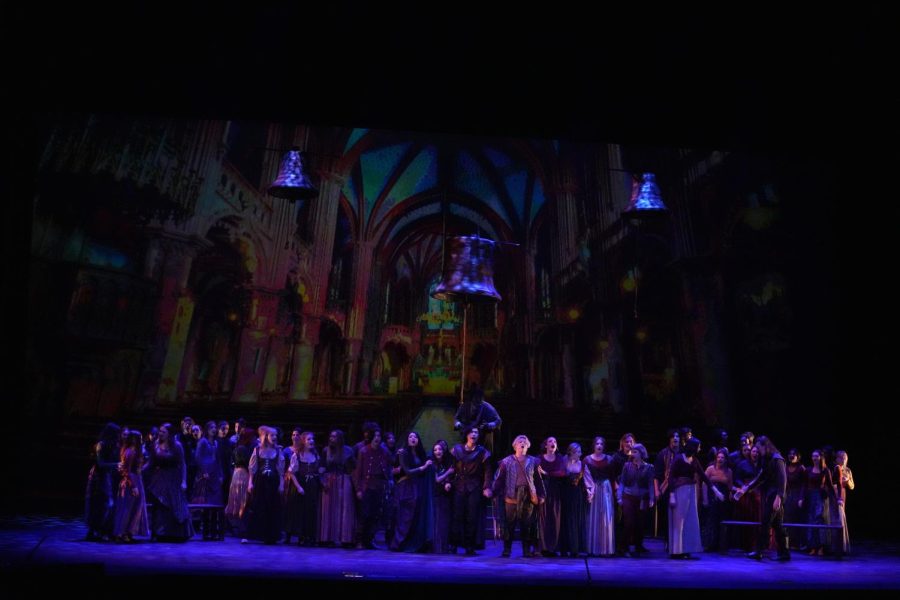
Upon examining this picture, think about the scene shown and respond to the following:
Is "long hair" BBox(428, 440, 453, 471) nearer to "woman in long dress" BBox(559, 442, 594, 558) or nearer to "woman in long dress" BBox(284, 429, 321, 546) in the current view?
"woman in long dress" BBox(559, 442, 594, 558)

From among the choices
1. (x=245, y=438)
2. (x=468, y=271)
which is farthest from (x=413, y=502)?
(x=468, y=271)

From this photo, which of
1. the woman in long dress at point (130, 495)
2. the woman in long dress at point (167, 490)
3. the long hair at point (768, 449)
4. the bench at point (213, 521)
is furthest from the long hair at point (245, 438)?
the long hair at point (768, 449)

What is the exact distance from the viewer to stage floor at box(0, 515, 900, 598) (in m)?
4.70

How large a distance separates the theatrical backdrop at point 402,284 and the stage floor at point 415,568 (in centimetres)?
239

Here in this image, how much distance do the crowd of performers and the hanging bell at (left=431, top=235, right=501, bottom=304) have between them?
171cm

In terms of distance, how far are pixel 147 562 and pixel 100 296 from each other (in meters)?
4.45

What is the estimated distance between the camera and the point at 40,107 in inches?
253

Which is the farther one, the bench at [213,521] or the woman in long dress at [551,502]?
the bench at [213,521]

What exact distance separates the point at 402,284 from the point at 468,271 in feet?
8.29

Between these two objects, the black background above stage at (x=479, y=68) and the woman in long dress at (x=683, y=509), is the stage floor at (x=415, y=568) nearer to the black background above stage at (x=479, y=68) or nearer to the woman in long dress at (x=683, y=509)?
the woman in long dress at (x=683, y=509)

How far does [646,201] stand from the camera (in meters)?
8.85

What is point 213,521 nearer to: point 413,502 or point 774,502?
point 413,502

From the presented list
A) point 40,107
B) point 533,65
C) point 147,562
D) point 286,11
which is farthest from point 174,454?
point 533,65

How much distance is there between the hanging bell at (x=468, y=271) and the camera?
26.7 feet
